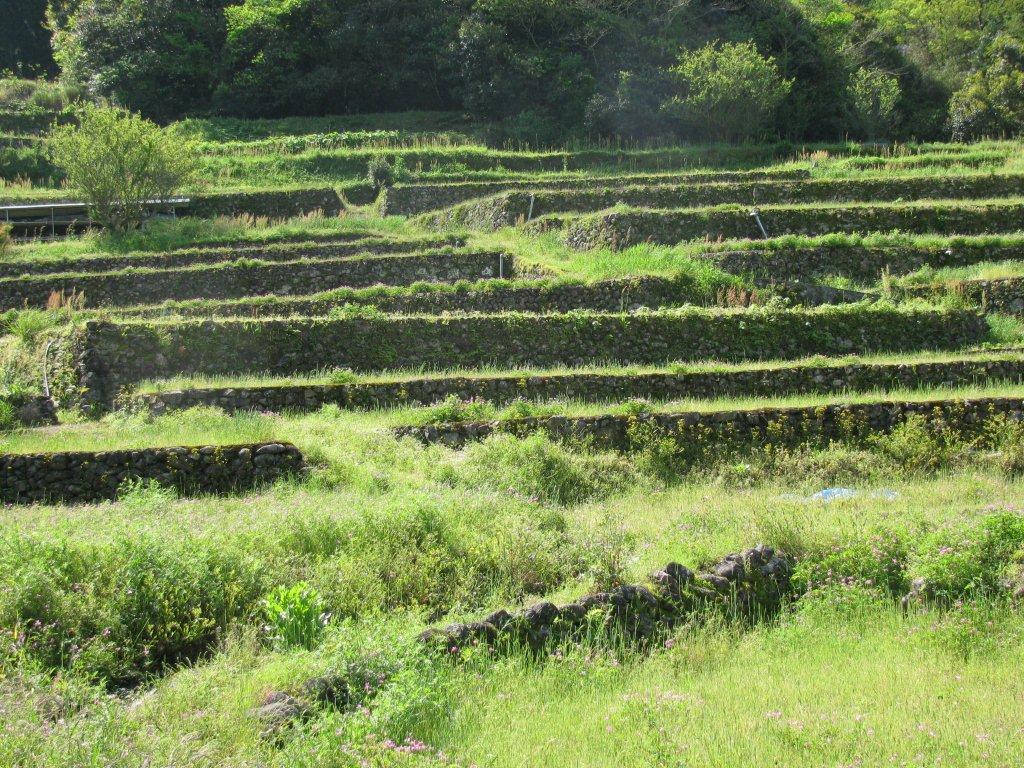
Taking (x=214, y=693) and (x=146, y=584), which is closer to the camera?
(x=214, y=693)

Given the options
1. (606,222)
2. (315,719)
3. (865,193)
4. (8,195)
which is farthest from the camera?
(8,195)

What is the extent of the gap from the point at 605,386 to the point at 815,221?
1363cm

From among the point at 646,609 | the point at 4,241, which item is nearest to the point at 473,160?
the point at 4,241

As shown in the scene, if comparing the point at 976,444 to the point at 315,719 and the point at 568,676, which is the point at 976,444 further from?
the point at 315,719

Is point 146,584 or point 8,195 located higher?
point 8,195

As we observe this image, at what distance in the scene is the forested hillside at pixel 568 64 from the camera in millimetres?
47844

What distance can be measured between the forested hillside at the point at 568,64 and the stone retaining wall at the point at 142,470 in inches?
1444

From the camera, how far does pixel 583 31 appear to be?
5219cm

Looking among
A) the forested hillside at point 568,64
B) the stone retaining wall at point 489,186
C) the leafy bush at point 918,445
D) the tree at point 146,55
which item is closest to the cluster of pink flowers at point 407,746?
Result: the leafy bush at point 918,445

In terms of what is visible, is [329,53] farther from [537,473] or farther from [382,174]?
[537,473]

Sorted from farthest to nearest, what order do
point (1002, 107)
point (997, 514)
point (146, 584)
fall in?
point (1002, 107) → point (997, 514) → point (146, 584)

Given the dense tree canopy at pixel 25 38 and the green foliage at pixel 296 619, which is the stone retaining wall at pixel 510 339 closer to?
the green foliage at pixel 296 619

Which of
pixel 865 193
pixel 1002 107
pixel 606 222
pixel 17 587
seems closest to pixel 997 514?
pixel 17 587

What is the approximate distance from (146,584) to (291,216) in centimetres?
3119
